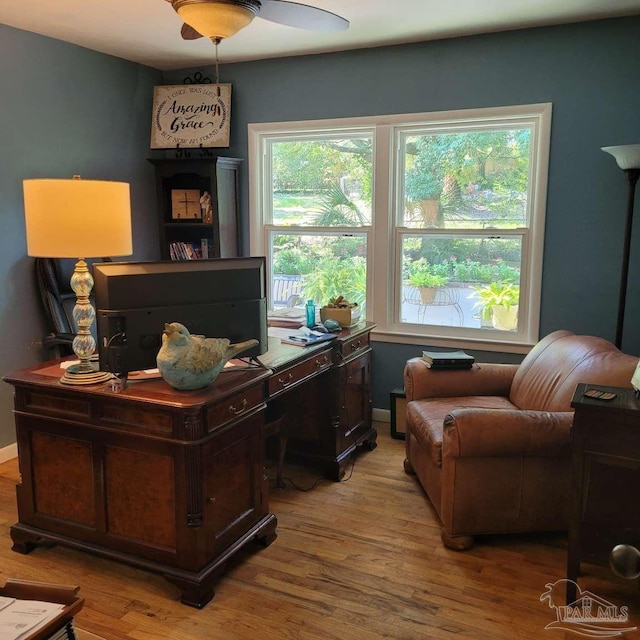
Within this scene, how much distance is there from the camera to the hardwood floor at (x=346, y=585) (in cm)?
219

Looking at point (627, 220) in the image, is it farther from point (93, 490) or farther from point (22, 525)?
point (22, 525)

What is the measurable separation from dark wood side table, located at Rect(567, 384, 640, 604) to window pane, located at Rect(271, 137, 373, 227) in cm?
246

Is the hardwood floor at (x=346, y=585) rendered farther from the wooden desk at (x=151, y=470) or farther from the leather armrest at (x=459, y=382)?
the leather armrest at (x=459, y=382)

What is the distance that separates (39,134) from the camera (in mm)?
3814

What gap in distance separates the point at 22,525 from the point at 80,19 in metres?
2.75

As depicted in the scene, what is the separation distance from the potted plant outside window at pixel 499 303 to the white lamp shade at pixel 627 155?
1.01 m

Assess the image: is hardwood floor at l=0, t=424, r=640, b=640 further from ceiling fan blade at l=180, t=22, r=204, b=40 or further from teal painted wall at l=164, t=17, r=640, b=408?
ceiling fan blade at l=180, t=22, r=204, b=40

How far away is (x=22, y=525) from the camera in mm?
2648

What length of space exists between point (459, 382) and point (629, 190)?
1.41 metres

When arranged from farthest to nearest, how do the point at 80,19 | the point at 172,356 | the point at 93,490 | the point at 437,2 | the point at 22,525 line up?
1. the point at 80,19
2. the point at 437,2
3. the point at 22,525
4. the point at 93,490
5. the point at 172,356

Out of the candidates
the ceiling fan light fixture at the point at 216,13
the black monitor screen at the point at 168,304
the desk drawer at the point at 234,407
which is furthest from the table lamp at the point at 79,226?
the ceiling fan light fixture at the point at 216,13

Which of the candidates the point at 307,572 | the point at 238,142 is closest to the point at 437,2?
the point at 238,142

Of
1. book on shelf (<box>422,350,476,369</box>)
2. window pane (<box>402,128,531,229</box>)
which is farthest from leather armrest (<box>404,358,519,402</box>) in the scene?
window pane (<box>402,128,531,229</box>)

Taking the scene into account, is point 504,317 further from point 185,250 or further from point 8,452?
point 8,452
